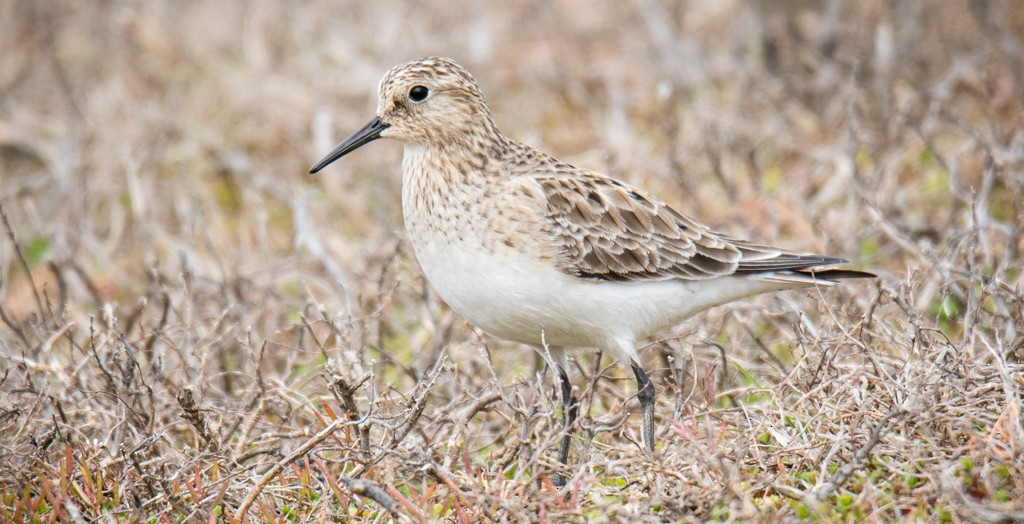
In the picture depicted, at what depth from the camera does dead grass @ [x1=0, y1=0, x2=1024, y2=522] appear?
4.26 meters

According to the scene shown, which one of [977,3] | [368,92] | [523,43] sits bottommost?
[368,92]

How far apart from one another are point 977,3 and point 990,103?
0.90 metres

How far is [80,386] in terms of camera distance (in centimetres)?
494

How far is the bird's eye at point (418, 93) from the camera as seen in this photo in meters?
5.18

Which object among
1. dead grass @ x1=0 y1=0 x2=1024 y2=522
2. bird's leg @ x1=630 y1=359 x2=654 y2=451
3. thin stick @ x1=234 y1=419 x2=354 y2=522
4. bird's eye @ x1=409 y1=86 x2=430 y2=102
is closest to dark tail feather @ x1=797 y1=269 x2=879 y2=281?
dead grass @ x1=0 y1=0 x2=1024 y2=522

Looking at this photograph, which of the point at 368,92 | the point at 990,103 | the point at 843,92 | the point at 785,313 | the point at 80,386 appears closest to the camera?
the point at 80,386

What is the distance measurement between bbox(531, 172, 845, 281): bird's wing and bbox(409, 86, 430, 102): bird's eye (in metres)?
0.66

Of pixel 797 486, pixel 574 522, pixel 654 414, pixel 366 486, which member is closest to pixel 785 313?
pixel 654 414

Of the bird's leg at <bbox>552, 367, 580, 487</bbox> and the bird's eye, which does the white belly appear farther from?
the bird's eye

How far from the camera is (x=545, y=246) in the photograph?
4.78m

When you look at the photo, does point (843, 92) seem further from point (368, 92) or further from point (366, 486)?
point (366, 486)

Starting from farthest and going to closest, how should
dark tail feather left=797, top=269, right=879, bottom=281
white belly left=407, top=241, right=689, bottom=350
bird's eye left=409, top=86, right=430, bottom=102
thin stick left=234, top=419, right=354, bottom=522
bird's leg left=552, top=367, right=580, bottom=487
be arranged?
bird's eye left=409, top=86, right=430, bottom=102 → dark tail feather left=797, top=269, right=879, bottom=281 → bird's leg left=552, top=367, right=580, bottom=487 → white belly left=407, top=241, right=689, bottom=350 → thin stick left=234, top=419, right=354, bottom=522

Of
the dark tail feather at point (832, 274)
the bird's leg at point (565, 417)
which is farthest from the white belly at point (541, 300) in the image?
the dark tail feather at point (832, 274)

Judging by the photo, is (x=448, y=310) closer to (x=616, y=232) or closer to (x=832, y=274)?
(x=616, y=232)
